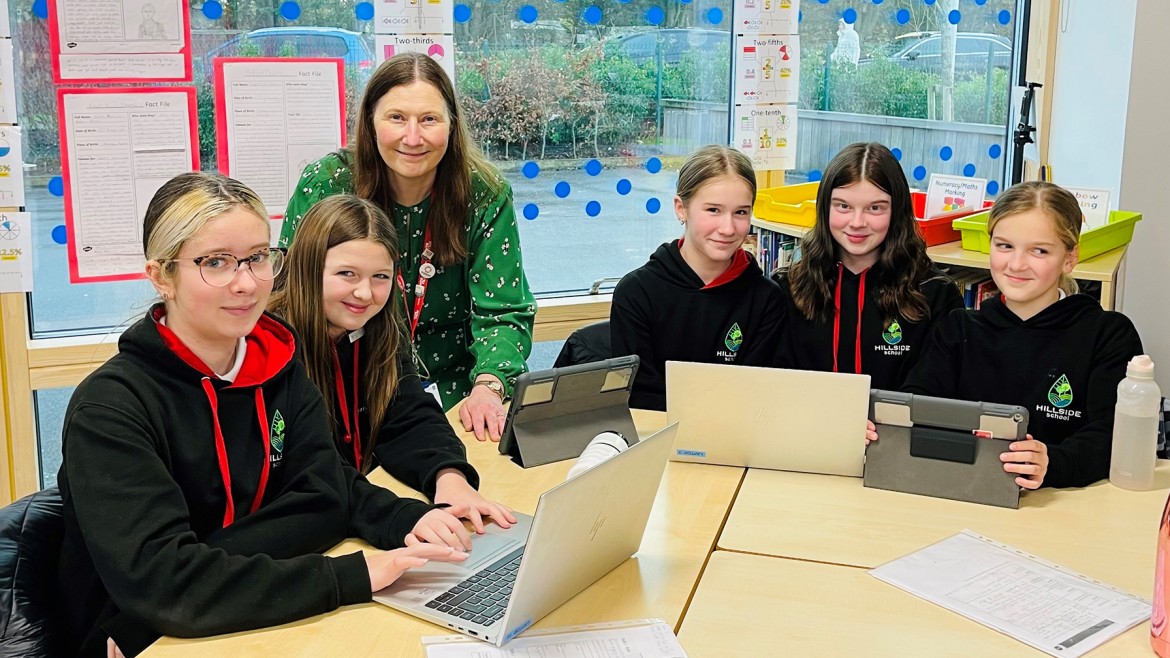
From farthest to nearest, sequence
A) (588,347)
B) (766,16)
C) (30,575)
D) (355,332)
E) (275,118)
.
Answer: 1. (766,16)
2. (275,118)
3. (588,347)
4. (355,332)
5. (30,575)

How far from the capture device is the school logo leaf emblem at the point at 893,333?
2.58 m

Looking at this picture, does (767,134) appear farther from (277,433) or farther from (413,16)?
(277,433)

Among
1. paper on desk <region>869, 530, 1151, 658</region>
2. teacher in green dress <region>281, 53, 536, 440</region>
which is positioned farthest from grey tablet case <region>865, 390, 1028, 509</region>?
teacher in green dress <region>281, 53, 536, 440</region>

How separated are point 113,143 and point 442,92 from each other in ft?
3.28

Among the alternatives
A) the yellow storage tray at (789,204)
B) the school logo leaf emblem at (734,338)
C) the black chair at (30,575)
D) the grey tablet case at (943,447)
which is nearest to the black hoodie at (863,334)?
the school logo leaf emblem at (734,338)

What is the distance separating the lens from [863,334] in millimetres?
2605

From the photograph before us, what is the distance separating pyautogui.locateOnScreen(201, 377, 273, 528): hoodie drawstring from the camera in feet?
5.18

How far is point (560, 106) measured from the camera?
137 inches

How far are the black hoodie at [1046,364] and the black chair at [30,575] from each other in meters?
1.61

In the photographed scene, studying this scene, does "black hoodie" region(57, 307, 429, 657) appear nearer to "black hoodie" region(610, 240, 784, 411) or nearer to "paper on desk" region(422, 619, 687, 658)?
"paper on desk" region(422, 619, 687, 658)

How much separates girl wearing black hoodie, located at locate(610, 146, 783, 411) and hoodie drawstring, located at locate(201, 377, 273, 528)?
3.67ft

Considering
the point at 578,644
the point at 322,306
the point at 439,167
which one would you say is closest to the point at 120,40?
the point at 439,167

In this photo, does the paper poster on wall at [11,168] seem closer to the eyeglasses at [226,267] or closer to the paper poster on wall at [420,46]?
the paper poster on wall at [420,46]

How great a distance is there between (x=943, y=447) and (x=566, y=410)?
67 centimetres
